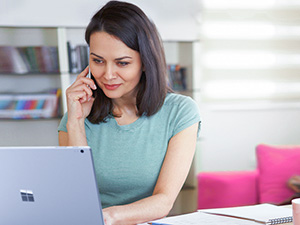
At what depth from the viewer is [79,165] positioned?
76cm

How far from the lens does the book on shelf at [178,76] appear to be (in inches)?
128

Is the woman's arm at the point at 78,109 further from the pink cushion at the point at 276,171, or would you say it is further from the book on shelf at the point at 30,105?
the book on shelf at the point at 30,105

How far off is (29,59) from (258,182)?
74.9 inches

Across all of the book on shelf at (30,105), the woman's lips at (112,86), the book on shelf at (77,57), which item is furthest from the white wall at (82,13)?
the woman's lips at (112,86)

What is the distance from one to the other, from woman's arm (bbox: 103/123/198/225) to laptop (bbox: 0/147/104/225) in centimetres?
21

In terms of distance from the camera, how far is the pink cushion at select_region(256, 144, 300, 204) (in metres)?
2.39

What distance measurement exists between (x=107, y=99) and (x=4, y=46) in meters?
1.83

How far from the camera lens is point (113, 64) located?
51.9 inches

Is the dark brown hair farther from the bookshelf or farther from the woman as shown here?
the bookshelf

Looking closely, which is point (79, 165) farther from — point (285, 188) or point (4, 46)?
point (4, 46)

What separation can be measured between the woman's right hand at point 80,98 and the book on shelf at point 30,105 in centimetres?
166

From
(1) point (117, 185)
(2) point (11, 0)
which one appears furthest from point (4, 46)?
(1) point (117, 185)

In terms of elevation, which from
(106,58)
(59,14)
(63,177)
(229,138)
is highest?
(59,14)

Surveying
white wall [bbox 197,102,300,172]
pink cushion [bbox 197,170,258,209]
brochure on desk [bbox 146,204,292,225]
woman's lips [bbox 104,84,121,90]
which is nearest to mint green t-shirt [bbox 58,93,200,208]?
→ woman's lips [bbox 104,84,121,90]
